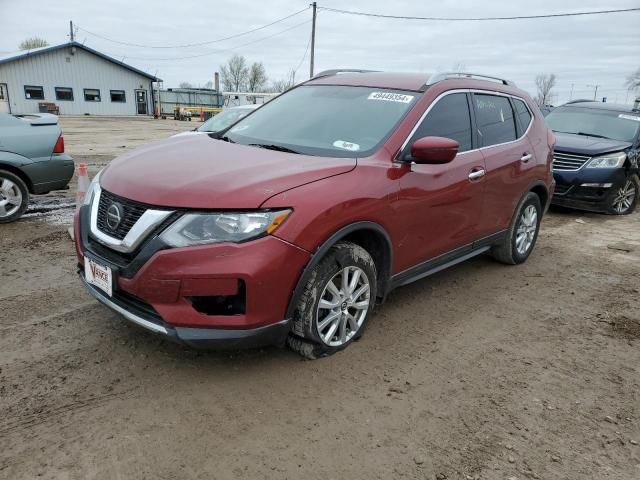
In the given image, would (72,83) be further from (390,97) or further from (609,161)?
(390,97)

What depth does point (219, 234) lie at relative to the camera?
268 centimetres

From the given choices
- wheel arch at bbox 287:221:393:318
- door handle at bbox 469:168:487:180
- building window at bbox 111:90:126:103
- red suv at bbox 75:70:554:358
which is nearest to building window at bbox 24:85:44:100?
building window at bbox 111:90:126:103

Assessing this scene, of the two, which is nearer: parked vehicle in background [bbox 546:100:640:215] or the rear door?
the rear door

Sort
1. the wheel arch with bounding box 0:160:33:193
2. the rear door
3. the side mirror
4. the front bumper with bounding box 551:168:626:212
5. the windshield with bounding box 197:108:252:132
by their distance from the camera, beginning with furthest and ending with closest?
the windshield with bounding box 197:108:252:132
the front bumper with bounding box 551:168:626:212
the wheel arch with bounding box 0:160:33:193
the rear door
the side mirror

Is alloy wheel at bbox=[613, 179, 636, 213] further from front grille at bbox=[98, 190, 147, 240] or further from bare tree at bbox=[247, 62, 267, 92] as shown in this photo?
bare tree at bbox=[247, 62, 267, 92]

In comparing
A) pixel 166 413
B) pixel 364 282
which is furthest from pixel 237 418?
pixel 364 282

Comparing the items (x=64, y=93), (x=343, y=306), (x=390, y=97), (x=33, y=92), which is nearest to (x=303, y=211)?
(x=343, y=306)

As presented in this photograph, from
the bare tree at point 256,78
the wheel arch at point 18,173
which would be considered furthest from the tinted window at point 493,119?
the bare tree at point 256,78

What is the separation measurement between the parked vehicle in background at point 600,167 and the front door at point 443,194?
455 centimetres

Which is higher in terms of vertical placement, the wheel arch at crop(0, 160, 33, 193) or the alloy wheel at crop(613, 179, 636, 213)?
the wheel arch at crop(0, 160, 33, 193)

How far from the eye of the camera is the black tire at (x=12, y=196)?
5984mm

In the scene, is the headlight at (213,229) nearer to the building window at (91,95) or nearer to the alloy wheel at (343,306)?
the alloy wheel at (343,306)

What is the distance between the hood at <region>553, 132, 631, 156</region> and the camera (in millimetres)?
8023

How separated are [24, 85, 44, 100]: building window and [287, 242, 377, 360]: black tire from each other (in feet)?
143
